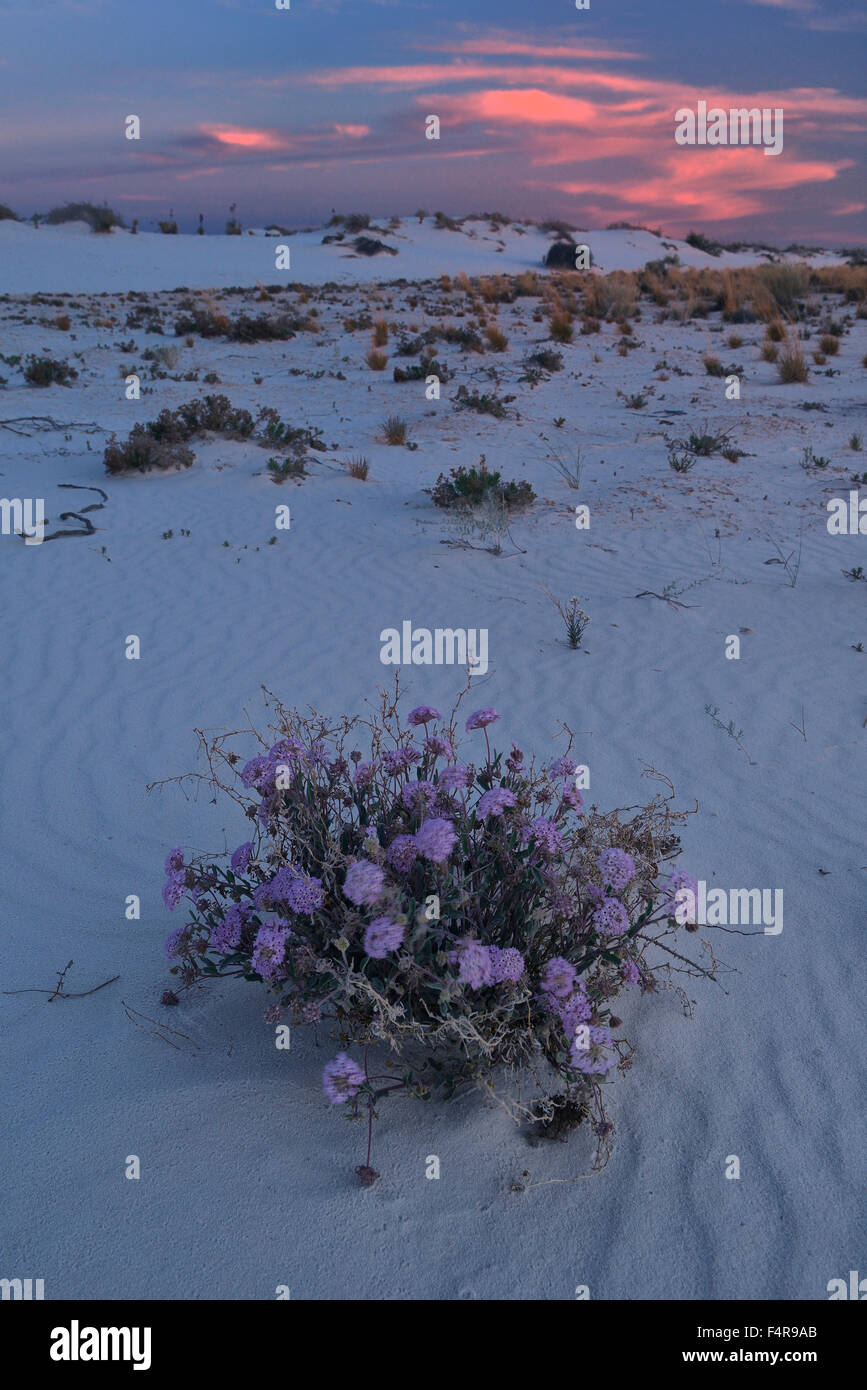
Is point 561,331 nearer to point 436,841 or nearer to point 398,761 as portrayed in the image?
Answer: point 398,761

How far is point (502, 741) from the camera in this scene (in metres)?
4.61

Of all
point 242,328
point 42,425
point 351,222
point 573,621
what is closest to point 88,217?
point 351,222

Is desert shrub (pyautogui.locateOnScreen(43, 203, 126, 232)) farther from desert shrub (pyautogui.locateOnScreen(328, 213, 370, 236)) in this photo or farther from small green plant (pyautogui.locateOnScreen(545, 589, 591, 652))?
small green plant (pyautogui.locateOnScreen(545, 589, 591, 652))

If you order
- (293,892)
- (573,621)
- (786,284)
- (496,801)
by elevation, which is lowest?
(293,892)

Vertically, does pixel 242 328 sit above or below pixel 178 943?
above

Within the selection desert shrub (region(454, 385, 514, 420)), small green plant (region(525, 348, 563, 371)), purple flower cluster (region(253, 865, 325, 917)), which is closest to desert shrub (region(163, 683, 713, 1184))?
purple flower cluster (region(253, 865, 325, 917))

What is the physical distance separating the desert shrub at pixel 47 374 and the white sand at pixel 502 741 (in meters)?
3.03

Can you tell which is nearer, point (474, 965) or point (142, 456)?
point (474, 965)

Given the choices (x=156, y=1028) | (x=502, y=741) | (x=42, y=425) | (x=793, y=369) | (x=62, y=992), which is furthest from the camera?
(x=793, y=369)

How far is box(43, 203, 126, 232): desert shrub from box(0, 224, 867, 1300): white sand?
29.0 m

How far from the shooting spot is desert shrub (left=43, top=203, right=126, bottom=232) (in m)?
34.6

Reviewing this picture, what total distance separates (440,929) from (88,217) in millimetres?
40125

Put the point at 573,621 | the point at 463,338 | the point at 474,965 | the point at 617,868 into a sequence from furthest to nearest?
the point at 463,338
the point at 573,621
the point at 617,868
the point at 474,965

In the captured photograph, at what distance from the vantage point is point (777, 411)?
39.2 feet
